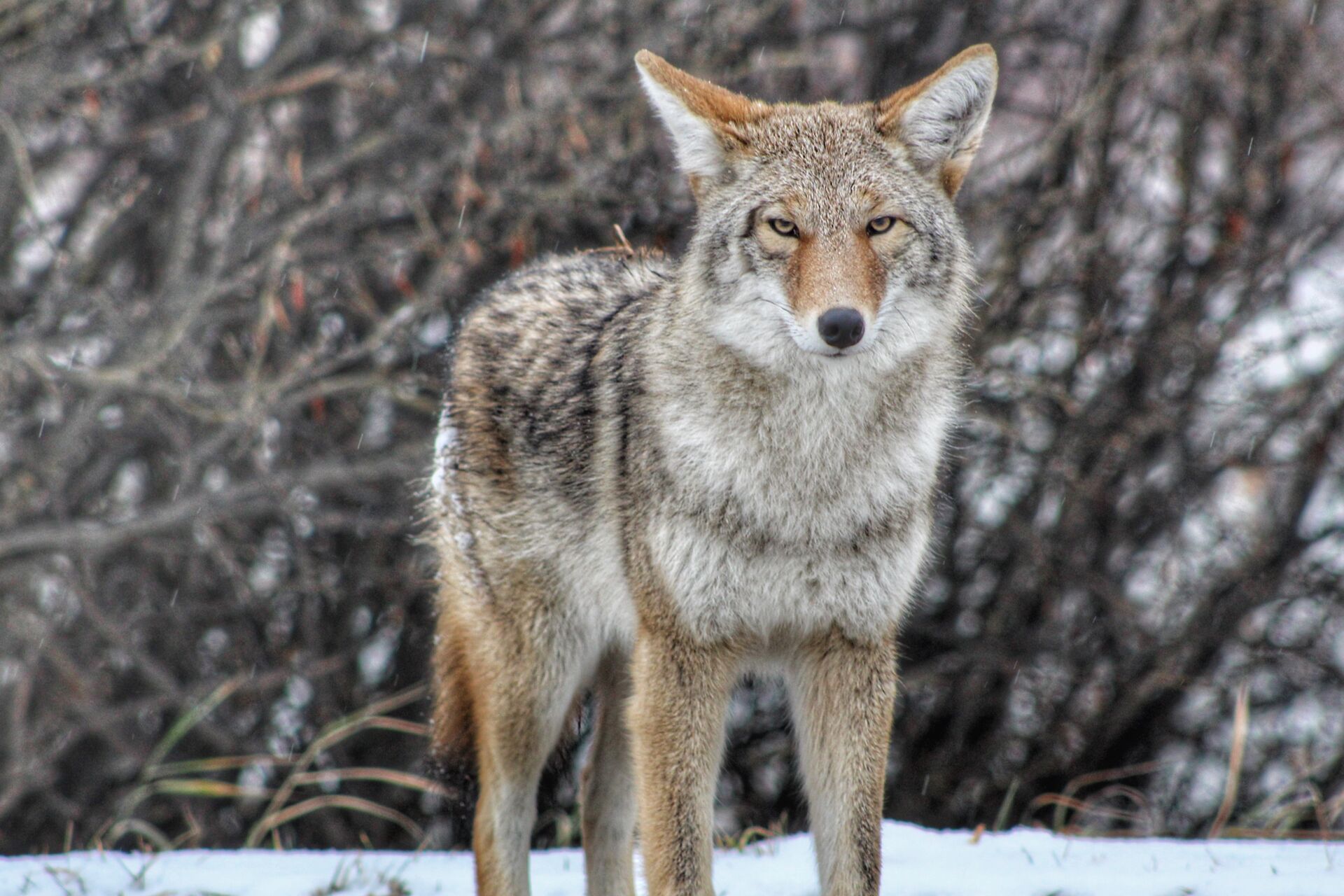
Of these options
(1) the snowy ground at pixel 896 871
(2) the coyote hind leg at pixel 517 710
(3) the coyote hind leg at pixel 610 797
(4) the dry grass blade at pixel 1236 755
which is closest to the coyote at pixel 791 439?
(2) the coyote hind leg at pixel 517 710

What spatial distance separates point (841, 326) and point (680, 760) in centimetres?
115

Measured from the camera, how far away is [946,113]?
3.62 metres

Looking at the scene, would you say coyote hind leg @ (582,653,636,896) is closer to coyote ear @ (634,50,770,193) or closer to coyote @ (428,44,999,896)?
coyote @ (428,44,999,896)

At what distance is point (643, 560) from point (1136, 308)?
335 centimetres

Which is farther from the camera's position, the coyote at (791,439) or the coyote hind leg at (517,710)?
the coyote hind leg at (517,710)

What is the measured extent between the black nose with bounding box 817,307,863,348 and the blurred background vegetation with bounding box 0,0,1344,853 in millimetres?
2598

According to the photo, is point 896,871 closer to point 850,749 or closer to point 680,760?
point 850,749

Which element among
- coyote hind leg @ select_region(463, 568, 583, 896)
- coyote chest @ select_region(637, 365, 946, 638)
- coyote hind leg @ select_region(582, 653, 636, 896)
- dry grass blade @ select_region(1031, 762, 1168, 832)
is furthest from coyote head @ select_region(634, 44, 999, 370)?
dry grass blade @ select_region(1031, 762, 1168, 832)

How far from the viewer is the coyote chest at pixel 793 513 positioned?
11.4 feet

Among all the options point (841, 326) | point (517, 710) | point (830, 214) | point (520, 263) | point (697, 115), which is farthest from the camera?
point (520, 263)

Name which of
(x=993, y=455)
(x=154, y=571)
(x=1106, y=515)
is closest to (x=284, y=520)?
(x=154, y=571)

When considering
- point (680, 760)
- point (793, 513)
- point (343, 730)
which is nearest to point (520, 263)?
point (343, 730)

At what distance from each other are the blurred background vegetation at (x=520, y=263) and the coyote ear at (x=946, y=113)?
7.09 feet

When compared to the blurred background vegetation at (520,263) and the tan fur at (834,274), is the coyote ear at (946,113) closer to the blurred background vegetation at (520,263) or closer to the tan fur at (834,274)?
the tan fur at (834,274)
